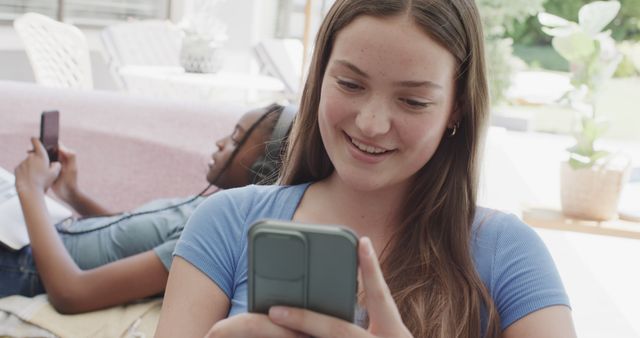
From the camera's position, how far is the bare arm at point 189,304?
1174mm

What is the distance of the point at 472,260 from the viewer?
48.4 inches

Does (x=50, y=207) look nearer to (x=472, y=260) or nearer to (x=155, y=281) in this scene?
(x=155, y=281)

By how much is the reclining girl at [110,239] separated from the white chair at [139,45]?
3.00m

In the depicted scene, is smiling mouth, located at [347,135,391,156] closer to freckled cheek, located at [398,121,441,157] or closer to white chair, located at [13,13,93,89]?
freckled cheek, located at [398,121,441,157]

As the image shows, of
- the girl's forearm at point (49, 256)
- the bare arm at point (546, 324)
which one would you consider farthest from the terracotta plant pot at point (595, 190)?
the bare arm at point (546, 324)

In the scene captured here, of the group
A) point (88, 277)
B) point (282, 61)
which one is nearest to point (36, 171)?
point (88, 277)

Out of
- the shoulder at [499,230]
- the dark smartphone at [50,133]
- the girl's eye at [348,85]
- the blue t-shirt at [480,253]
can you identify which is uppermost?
the girl's eye at [348,85]

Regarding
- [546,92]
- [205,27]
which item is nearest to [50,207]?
[205,27]

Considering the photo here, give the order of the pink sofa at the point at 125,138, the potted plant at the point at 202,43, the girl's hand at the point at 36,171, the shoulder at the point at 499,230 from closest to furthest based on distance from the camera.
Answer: the shoulder at the point at 499,230 < the girl's hand at the point at 36,171 < the pink sofa at the point at 125,138 < the potted plant at the point at 202,43

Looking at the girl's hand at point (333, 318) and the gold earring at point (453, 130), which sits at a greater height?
the gold earring at point (453, 130)

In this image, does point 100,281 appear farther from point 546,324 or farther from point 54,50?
point 54,50

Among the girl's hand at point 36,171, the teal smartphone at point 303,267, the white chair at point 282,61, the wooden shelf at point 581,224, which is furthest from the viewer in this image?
the white chair at point 282,61

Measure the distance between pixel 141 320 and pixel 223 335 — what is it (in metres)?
1.18

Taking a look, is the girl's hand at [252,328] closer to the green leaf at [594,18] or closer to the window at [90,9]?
the green leaf at [594,18]
